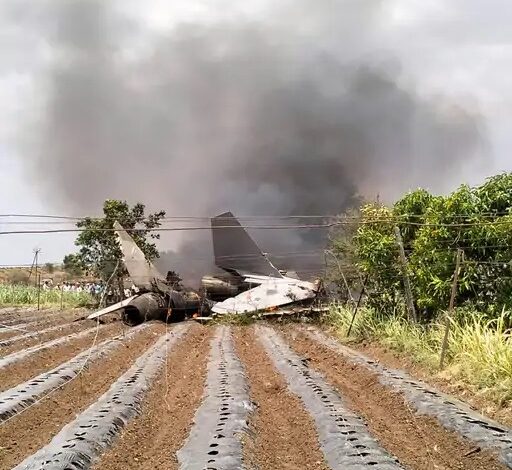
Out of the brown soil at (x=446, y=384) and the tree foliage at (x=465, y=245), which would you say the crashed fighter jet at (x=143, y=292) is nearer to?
the brown soil at (x=446, y=384)

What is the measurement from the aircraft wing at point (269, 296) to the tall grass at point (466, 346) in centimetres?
830

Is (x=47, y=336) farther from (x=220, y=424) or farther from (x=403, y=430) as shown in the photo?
(x=403, y=430)

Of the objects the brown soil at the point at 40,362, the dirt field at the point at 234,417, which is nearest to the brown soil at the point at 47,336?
the brown soil at the point at 40,362

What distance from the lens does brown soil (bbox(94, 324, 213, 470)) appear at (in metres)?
5.95

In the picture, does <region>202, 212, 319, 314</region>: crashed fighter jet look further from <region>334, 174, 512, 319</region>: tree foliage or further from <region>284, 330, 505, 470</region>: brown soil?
<region>284, 330, 505, 470</region>: brown soil

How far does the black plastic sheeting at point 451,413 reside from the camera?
591cm

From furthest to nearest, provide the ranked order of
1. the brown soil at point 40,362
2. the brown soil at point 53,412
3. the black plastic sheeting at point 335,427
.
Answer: the brown soil at point 40,362 → the brown soil at point 53,412 → the black plastic sheeting at point 335,427

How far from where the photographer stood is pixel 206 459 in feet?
18.1

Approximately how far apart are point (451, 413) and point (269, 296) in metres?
16.9

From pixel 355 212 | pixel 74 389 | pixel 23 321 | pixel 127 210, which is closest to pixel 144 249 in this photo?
pixel 127 210

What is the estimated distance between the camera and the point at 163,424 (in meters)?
7.66

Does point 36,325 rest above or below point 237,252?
below

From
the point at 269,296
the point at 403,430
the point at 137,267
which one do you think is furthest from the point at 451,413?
the point at 137,267

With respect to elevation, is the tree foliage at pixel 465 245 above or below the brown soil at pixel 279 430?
above
